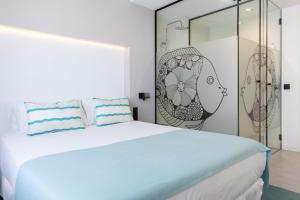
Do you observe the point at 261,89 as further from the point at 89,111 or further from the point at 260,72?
the point at 89,111

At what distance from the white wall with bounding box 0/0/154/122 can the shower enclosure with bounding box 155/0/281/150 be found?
0.23 metres

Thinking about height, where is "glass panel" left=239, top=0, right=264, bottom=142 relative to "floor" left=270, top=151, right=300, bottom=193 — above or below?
above

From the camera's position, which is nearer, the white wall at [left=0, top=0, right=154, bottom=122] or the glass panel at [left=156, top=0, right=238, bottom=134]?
the white wall at [left=0, top=0, right=154, bottom=122]

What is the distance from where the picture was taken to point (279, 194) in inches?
84.7

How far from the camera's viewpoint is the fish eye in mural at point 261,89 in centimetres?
293

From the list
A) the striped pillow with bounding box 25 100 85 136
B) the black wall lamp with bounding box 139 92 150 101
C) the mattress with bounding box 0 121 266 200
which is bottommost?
the mattress with bounding box 0 121 266 200

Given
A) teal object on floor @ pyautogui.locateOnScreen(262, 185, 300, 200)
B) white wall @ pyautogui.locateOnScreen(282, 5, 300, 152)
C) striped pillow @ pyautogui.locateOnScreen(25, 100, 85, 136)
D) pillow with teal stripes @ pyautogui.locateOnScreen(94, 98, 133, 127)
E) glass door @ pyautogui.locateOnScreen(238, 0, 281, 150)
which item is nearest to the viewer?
teal object on floor @ pyautogui.locateOnScreen(262, 185, 300, 200)

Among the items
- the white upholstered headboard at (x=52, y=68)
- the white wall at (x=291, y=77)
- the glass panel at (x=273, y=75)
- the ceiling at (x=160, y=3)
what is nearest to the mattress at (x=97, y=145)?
the white upholstered headboard at (x=52, y=68)

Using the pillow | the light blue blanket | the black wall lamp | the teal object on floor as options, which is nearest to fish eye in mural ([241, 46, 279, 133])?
the teal object on floor

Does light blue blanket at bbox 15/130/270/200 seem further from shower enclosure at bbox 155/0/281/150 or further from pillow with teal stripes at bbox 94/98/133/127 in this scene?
shower enclosure at bbox 155/0/281/150

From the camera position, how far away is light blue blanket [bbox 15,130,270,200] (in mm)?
981

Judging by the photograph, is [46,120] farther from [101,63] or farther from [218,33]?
[218,33]

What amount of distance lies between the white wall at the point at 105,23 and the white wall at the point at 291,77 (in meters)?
2.33

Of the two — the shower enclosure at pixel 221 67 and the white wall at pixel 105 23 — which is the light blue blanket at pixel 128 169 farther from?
the white wall at pixel 105 23
